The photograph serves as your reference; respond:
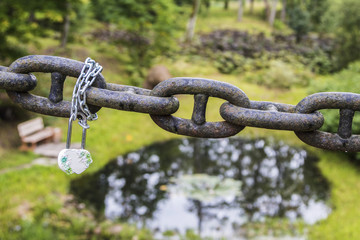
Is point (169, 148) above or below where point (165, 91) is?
below

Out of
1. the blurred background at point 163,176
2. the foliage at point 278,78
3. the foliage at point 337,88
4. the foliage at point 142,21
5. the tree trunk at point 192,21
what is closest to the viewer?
the blurred background at point 163,176

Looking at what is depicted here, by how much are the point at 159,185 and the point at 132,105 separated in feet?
15.2

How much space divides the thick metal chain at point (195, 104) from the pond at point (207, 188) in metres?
3.61

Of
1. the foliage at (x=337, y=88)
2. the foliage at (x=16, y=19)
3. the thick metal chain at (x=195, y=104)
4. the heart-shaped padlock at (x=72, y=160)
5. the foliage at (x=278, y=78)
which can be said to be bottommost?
the foliage at (x=278, y=78)

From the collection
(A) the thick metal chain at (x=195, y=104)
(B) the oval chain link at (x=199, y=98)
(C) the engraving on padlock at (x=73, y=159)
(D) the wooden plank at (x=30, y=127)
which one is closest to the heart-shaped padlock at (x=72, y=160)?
(C) the engraving on padlock at (x=73, y=159)

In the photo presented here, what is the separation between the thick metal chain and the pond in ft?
11.9

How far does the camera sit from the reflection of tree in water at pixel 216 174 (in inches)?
195

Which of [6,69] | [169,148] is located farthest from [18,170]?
[6,69]

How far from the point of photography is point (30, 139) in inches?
239

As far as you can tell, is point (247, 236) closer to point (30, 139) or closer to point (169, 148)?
point (169, 148)

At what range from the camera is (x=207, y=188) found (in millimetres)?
5371

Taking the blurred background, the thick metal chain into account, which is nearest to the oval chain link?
the thick metal chain

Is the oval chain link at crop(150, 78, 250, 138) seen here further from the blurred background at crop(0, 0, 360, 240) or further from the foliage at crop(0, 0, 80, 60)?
the foliage at crop(0, 0, 80, 60)

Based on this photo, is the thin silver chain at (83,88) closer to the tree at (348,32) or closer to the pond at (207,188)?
the pond at (207,188)
